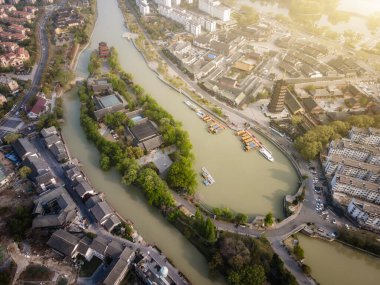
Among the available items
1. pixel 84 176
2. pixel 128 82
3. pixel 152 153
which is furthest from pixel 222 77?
pixel 84 176

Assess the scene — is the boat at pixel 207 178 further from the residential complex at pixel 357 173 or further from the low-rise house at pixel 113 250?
the residential complex at pixel 357 173

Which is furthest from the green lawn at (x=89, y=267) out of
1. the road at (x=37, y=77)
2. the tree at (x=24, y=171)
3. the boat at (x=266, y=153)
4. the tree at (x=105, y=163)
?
the boat at (x=266, y=153)

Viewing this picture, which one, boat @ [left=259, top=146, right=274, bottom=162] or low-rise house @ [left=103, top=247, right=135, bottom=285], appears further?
boat @ [left=259, top=146, right=274, bottom=162]

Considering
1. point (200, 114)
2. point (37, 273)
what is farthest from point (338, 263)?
point (37, 273)

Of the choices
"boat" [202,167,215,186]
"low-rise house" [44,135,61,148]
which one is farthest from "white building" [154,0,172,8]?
"boat" [202,167,215,186]

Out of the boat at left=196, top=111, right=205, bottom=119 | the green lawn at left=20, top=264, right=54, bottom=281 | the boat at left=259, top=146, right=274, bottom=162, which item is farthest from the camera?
the boat at left=196, top=111, right=205, bottom=119

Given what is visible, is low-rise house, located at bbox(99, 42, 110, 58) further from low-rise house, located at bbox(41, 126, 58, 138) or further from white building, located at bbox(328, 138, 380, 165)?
white building, located at bbox(328, 138, 380, 165)
